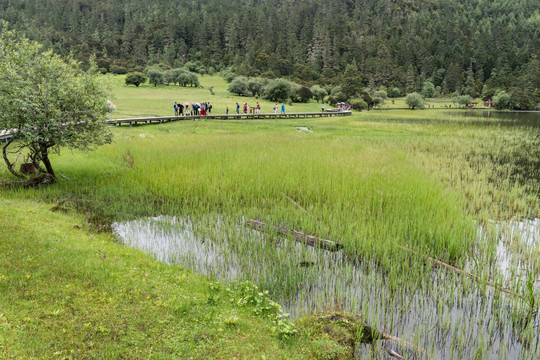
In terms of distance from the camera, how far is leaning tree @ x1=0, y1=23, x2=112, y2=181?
41.5 ft

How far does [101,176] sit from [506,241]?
1519cm

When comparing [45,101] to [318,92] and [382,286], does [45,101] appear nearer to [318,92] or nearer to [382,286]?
[382,286]

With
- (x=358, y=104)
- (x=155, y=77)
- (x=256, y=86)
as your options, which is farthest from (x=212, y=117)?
(x=155, y=77)

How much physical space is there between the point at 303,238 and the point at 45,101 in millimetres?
10556

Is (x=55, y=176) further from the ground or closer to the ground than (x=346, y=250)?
further from the ground

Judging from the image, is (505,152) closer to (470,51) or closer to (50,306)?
(50,306)

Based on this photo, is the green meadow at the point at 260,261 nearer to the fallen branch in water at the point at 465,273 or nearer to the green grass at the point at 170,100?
the fallen branch in water at the point at 465,273

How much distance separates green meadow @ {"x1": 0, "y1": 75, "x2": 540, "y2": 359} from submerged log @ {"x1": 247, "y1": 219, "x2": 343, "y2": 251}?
28 cm

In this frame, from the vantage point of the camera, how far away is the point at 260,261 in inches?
334

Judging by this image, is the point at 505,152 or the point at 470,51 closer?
the point at 505,152

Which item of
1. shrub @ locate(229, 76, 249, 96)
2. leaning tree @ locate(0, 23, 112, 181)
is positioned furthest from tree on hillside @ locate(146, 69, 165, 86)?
leaning tree @ locate(0, 23, 112, 181)

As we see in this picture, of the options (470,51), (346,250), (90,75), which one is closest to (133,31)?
(470,51)

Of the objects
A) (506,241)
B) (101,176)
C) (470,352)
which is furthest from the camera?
(101,176)

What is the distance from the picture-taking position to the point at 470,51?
477 ft
